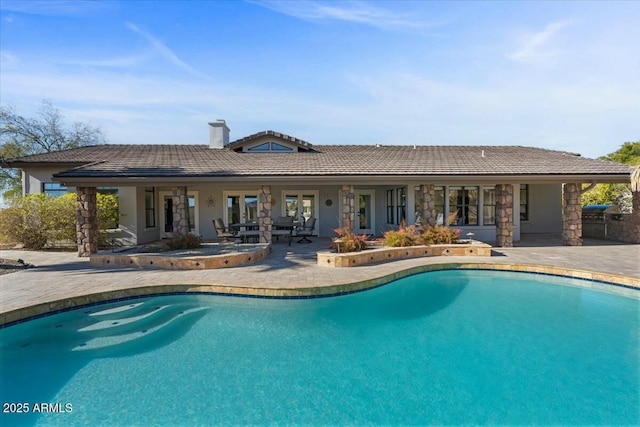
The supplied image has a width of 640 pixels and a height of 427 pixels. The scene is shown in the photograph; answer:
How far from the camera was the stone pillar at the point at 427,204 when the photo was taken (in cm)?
1291

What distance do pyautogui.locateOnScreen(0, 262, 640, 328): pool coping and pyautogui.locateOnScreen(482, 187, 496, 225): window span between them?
5962 millimetres

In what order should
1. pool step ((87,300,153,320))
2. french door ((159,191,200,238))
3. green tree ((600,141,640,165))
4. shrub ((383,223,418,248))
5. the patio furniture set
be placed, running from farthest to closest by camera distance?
green tree ((600,141,640,165)) < french door ((159,191,200,238)) < the patio furniture set < shrub ((383,223,418,248)) < pool step ((87,300,153,320))

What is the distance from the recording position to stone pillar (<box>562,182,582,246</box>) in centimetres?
1246

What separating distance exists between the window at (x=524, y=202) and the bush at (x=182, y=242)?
→ 16.0 m

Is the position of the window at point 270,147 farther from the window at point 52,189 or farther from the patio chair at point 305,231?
the window at point 52,189

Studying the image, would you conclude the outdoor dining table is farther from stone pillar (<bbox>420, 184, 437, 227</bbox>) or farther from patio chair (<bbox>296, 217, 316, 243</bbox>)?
stone pillar (<bbox>420, 184, 437, 227</bbox>)

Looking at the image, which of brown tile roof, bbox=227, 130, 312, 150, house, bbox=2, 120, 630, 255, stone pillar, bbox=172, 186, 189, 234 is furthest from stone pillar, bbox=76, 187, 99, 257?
brown tile roof, bbox=227, 130, 312, 150

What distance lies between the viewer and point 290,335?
539 centimetres

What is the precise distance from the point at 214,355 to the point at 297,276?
327cm

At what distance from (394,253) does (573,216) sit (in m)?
7.94

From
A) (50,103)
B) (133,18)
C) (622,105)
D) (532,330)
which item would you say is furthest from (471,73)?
(50,103)

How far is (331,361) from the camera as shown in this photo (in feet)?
15.1

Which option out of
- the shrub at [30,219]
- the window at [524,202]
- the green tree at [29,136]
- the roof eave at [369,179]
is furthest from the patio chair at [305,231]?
the green tree at [29,136]

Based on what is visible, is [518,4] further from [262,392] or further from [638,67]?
[262,392]
